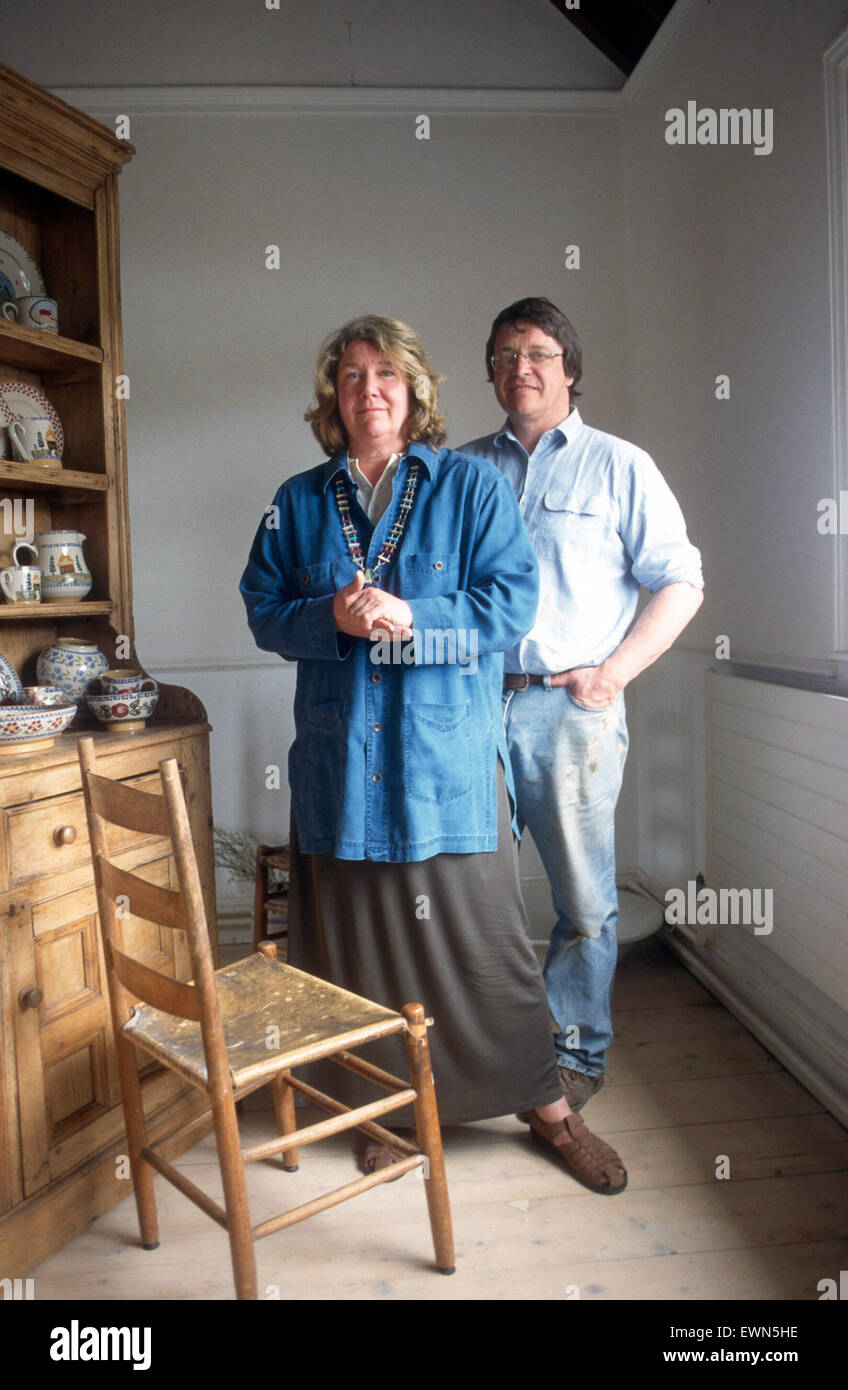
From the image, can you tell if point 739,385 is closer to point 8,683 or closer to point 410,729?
point 410,729

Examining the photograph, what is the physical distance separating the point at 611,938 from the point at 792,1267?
0.69 m

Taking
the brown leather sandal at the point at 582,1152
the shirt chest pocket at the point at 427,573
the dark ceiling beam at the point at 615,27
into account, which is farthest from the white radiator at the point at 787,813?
the dark ceiling beam at the point at 615,27

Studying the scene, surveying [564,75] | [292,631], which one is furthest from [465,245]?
[292,631]

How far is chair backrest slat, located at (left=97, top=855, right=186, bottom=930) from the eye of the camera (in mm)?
1415

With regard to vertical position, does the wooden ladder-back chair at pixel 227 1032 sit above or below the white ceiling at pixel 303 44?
below

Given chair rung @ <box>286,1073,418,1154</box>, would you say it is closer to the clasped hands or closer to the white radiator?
the clasped hands

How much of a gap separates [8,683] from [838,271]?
6.39ft

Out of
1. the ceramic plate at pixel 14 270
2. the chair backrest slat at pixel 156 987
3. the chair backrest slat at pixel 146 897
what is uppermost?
the ceramic plate at pixel 14 270

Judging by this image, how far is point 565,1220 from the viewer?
1753 millimetres

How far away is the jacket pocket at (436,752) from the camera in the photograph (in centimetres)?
174

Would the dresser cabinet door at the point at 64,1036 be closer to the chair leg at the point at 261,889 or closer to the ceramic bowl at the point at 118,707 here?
the ceramic bowl at the point at 118,707

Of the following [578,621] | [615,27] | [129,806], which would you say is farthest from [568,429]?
[615,27]

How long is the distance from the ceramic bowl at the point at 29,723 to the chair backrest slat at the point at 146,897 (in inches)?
13.9
